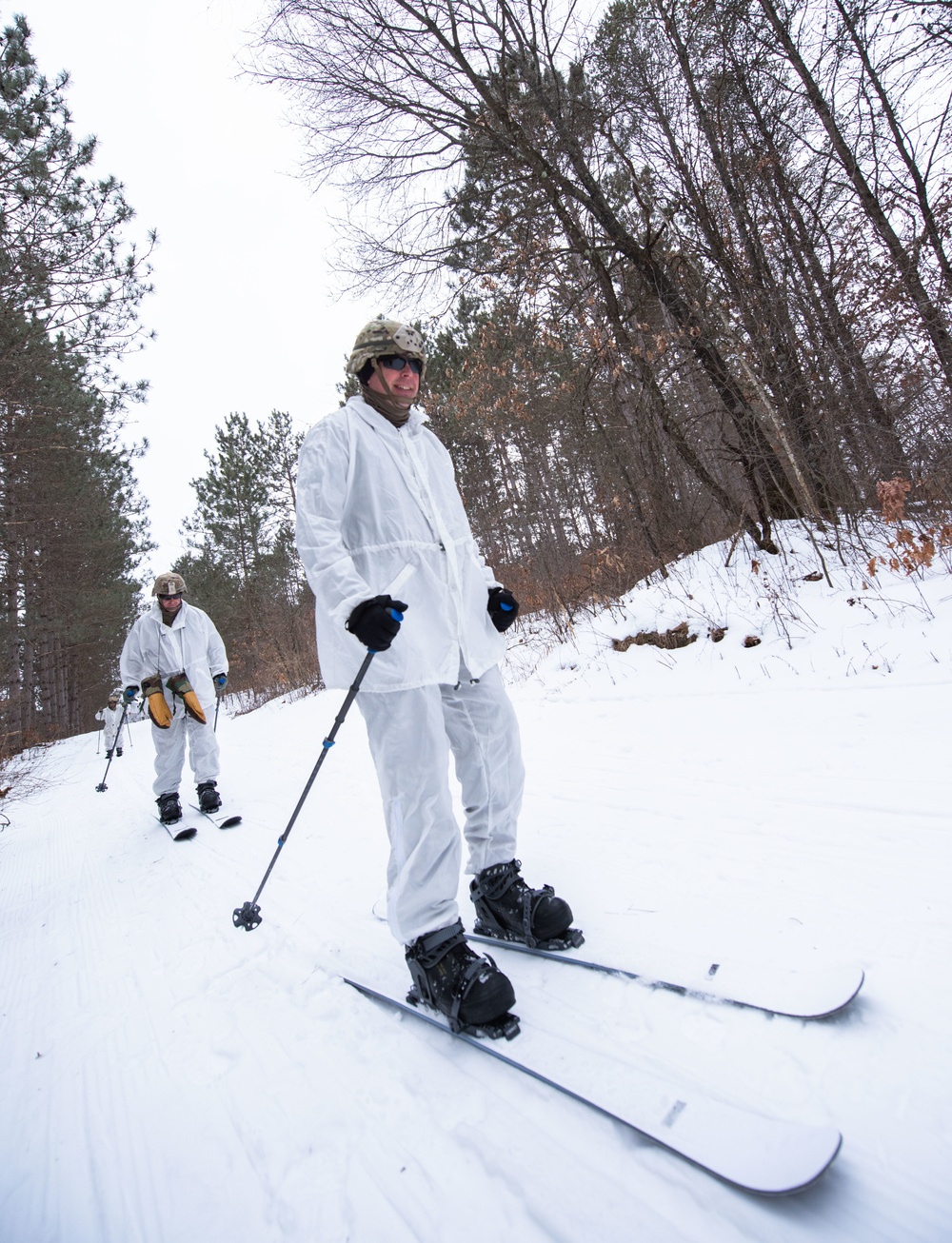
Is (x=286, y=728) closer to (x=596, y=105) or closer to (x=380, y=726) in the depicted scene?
(x=380, y=726)

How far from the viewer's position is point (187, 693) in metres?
5.01

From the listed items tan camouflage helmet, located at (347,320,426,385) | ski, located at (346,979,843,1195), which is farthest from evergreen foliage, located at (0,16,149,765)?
ski, located at (346,979,843,1195)

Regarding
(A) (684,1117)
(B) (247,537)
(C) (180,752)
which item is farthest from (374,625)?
(B) (247,537)

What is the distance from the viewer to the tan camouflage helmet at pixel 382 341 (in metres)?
2.02

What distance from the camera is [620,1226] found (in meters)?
1.00

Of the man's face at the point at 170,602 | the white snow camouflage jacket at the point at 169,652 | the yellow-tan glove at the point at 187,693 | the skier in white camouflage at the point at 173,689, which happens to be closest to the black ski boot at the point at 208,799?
the skier in white camouflage at the point at 173,689

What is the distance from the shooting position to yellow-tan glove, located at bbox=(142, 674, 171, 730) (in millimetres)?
4801

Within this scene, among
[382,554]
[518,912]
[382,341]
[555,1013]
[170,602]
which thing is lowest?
[555,1013]

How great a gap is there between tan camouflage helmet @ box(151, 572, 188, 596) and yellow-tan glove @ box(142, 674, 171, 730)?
2.43ft

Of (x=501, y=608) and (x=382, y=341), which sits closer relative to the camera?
(x=382, y=341)

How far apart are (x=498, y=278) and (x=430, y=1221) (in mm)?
8401

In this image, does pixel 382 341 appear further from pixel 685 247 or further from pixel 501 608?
pixel 685 247

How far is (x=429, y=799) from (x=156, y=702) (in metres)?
3.99

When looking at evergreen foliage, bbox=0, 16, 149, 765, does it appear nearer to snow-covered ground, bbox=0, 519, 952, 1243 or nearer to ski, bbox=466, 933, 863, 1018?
snow-covered ground, bbox=0, 519, 952, 1243
